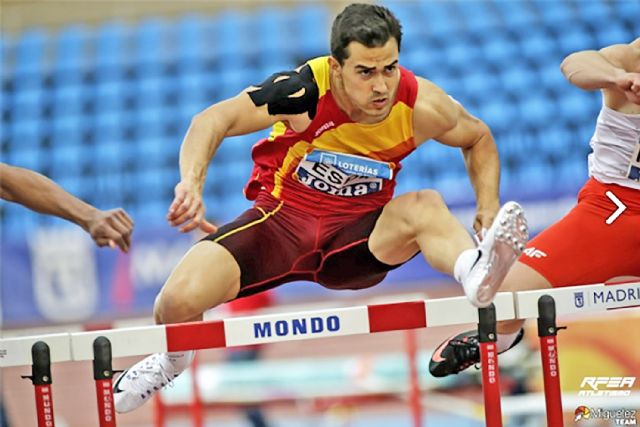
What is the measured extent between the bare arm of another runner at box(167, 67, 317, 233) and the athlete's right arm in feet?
3.43

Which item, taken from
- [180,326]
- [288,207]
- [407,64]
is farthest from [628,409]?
[407,64]

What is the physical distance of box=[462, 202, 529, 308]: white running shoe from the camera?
3434mm

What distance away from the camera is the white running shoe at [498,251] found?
3434 millimetres

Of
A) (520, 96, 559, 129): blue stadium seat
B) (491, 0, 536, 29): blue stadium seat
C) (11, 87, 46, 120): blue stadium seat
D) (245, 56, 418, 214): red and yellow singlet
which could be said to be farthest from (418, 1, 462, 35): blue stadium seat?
(245, 56, 418, 214): red and yellow singlet

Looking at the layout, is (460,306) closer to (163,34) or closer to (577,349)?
(577,349)

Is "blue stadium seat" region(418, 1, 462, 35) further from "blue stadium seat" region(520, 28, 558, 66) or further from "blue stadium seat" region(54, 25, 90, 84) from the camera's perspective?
"blue stadium seat" region(54, 25, 90, 84)

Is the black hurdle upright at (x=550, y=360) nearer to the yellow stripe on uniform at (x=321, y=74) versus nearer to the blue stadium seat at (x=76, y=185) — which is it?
the yellow stripe on uniform at (x=321, y=74)

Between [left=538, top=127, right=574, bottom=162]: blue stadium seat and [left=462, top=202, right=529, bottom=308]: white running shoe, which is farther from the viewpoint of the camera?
[left=538, top=127, right=574, bottom=162]: blue stadium seat

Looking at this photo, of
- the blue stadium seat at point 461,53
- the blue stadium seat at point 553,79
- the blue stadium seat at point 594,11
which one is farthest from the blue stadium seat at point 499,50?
the blue stadium seat at point 594,11

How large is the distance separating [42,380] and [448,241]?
1.49 m

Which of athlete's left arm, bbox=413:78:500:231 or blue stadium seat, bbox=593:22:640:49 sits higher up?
blue stadium seat, bbox=593:22:640:49

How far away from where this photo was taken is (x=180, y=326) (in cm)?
372

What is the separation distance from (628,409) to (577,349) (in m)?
2.08

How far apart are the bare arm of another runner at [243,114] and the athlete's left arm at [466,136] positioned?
44cm
